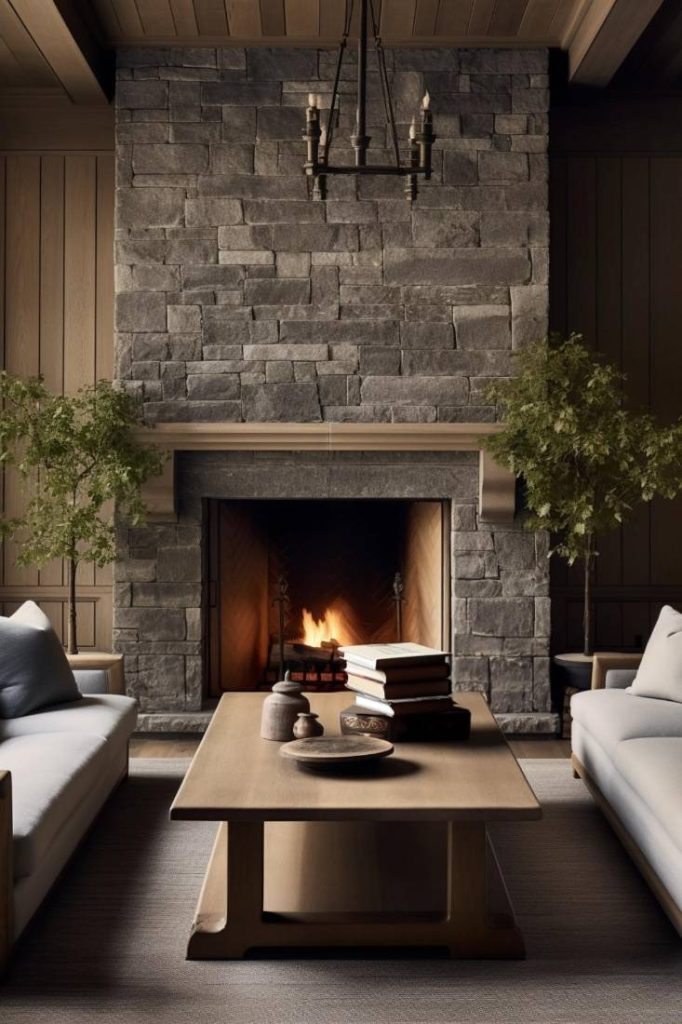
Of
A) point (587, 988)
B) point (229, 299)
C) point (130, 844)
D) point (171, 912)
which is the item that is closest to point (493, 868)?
point (587, 988)

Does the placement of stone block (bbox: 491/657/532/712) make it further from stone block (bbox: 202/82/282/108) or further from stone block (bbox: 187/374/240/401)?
stone block (bbox: 202/82/282/108)

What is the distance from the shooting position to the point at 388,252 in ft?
16.4

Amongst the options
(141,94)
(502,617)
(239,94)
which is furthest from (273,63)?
(502,617)

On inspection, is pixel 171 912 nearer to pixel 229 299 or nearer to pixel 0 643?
pixel 0 643

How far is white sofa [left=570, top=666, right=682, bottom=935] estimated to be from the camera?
267 centimetres

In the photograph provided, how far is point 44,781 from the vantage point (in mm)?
2887

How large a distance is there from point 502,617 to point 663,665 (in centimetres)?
130

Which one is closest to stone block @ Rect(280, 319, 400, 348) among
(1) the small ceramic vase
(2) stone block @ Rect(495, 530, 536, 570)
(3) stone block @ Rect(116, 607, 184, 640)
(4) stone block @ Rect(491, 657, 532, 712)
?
(2) stone block @ Rect(495, 530, 536, 570)

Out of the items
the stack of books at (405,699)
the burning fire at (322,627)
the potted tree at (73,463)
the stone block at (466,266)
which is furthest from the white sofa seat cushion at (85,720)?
the stone block at (466,266)

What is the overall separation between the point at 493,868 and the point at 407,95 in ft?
11.7

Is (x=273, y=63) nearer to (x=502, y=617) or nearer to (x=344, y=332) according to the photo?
(x=344, y=332)

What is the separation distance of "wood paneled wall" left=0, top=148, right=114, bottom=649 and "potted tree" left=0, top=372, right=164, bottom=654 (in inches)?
17.3

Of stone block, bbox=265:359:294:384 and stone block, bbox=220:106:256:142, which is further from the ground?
stone block, bbox=220:106:256:142

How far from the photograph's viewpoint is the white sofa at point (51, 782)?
2.49 metres
